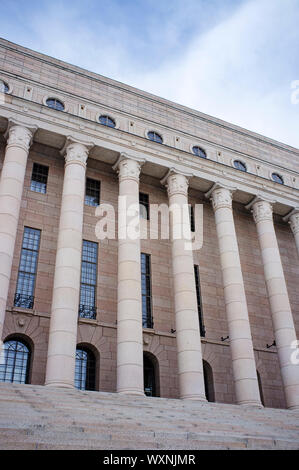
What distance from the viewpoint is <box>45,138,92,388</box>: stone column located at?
19891 millimetres

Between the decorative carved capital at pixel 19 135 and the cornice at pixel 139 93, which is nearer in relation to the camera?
the decorative carved capital at pixel 19 135

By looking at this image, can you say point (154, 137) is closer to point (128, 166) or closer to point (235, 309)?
point (128, 166)

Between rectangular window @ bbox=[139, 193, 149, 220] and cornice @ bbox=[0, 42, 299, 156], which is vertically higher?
cornice @ bbox=[0, 42, 299, 156]

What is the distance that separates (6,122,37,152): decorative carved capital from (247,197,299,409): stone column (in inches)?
658

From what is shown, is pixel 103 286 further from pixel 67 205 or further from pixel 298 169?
pixel 298 169

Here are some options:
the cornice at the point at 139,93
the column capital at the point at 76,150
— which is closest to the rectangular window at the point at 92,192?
the column capital at the point at 76,150

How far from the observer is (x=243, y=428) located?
49.4 feet

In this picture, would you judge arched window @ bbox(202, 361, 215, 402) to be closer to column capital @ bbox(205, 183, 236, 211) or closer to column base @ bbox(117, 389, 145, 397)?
column base @ bbox(117, 389, 145, 397)

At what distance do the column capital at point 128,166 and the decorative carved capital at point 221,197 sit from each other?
19.5 ft

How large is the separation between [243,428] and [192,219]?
19447 millimetres

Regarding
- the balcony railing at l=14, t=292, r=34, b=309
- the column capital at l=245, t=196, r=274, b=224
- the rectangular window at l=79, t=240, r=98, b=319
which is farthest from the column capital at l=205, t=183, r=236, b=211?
the balcony railing at l=14, t=292, r=34, b=309

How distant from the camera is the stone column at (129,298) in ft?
68.9

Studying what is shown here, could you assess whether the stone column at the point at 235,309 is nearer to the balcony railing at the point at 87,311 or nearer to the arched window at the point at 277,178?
the arched window at the point at 277,178

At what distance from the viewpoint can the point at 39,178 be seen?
29.5 metres
